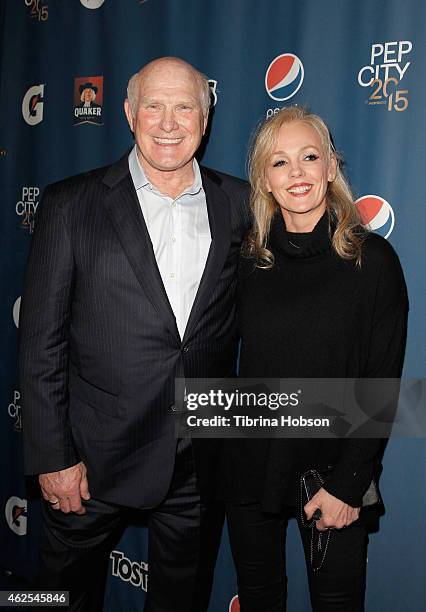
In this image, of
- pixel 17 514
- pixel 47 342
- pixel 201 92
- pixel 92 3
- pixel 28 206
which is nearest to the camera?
pixel 47 342

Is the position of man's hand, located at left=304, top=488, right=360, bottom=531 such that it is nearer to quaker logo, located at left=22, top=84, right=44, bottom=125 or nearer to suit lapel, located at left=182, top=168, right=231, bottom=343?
suit lapel, located at left=182, top=168, right=231, bottom=343

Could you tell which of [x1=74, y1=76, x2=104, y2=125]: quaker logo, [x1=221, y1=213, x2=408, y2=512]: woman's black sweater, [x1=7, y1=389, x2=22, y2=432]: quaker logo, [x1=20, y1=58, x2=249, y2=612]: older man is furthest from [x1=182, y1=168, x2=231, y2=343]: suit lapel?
[x1=7, y1=389, x2=22, y2=432]: quaker logo

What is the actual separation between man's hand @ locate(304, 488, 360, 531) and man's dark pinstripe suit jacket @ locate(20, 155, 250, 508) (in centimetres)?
40

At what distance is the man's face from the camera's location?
1891mm

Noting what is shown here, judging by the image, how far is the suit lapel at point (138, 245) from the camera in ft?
6.00

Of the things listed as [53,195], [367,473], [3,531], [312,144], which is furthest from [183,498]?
[3,531]

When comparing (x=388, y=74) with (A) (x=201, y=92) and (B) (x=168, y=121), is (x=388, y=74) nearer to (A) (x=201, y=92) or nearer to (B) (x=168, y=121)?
(A) (x=201, y=92)

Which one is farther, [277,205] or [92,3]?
[92,3]

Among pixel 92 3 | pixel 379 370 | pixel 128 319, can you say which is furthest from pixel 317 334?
pixel 92 3

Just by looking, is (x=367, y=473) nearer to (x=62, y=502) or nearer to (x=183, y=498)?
(x=183, y=498)

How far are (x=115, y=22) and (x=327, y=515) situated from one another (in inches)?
87.4

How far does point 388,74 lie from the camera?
Answer: 6.94 feet

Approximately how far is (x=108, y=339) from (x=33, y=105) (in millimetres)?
1583

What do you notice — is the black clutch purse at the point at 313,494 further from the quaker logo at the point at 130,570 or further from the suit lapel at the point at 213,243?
the quaker logo at the point at 130,570
